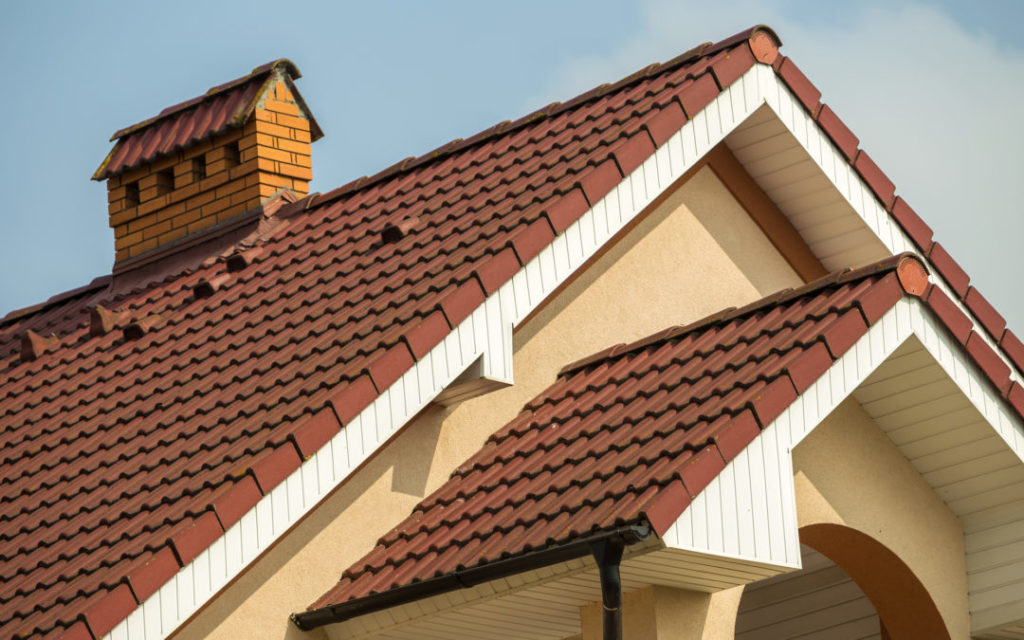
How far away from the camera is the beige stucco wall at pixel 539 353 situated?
885 centimetres

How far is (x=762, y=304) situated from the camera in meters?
9.58

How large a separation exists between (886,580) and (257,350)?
4.05 m

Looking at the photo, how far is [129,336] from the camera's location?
38.0 feet

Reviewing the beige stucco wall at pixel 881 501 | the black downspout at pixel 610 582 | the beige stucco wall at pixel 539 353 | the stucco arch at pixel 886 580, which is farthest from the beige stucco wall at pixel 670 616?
the beige stucco wall at pixel 539 353

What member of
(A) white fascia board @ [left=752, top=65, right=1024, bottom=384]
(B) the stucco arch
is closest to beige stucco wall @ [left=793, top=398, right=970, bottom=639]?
(B) the stucco arch

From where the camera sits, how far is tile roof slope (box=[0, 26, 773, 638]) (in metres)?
8.31

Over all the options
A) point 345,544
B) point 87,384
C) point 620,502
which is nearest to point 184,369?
point 87,384

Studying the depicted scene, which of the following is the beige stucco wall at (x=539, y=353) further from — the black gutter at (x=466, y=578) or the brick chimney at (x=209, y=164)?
the brick chimney at (x=209, y=164)

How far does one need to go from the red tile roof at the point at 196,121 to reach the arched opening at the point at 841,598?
556 cm

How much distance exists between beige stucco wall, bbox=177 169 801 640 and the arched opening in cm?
190

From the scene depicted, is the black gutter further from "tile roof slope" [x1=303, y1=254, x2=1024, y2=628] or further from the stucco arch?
the stucco arch

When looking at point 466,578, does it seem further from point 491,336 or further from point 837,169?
point 837,169

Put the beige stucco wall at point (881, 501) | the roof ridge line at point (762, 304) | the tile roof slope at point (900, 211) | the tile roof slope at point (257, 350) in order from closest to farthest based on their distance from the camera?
the tile roof slope at point (257, 350), the roof ridge line at point (762, 304), the beige stucco wall at point (881, 501), the tile roof slope at point (900, 211)

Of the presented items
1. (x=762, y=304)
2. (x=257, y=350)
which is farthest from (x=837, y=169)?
(x=257, y=350)
